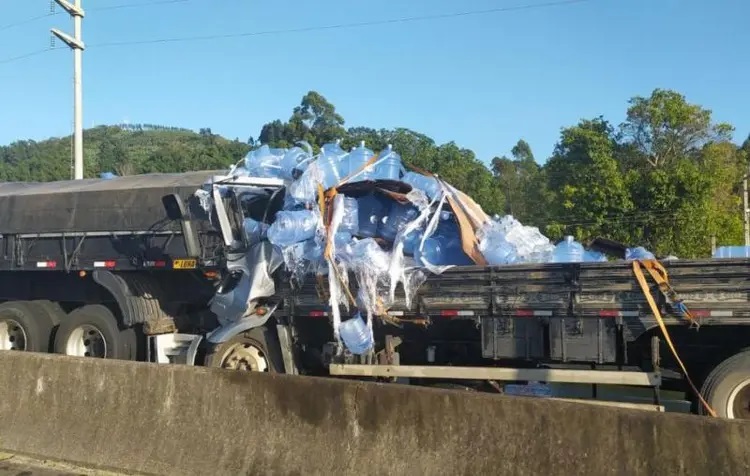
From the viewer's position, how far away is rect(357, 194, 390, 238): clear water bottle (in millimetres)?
8469

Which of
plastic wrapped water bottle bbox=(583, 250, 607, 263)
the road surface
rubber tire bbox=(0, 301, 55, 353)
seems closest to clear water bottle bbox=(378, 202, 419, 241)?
plastic wrapped water bottle bbox=(583, 250, 607, 263)

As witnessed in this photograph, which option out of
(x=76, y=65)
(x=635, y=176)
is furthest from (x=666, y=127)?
(x=76, y=65)

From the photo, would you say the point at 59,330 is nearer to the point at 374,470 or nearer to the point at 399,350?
the point at 399,350

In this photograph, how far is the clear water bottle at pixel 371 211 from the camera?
8469mm

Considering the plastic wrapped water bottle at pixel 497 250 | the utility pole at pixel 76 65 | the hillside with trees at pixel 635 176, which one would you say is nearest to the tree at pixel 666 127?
the hillside with trees at pixel 635 176

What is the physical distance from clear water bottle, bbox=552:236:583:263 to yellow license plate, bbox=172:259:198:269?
401cm

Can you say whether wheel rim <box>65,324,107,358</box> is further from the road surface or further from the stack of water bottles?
the road surface

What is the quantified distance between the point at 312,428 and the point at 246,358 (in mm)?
3589

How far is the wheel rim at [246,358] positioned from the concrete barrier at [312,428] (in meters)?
2.35

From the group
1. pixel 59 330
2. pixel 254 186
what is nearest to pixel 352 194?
pixel 254 186

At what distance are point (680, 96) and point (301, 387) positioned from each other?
2846cm

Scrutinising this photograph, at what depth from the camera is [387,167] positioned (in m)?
8.66

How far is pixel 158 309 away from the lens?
9734 mm

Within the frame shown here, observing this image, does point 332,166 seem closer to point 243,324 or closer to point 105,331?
point 243,324
